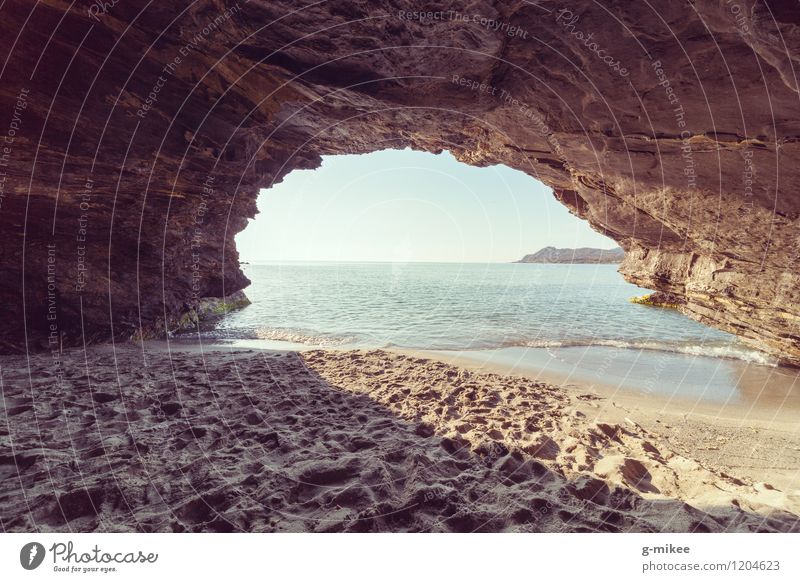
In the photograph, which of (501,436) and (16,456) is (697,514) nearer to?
(501,436)

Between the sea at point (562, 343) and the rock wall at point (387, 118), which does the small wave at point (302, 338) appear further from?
the rock wall at point (387, 118)

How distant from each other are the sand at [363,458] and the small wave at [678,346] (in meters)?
5.99

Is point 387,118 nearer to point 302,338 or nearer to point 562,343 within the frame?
point 302,338

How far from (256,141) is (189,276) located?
22.7 ft

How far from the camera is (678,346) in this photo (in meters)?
13.6

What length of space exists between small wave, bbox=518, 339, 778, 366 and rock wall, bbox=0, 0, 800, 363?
256 centimetres

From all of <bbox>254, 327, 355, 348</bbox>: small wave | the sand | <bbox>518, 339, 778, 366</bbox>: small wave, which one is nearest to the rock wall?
<bbox>518, 339, 778, 366</bbox>: small wave

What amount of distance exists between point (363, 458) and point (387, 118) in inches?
350

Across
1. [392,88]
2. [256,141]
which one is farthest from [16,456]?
[256,141]

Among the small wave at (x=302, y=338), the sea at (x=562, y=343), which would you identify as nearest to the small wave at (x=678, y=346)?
the sea at (x=562, y=343)

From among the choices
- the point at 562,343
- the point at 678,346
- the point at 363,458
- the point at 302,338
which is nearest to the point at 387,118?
the point at 363,458

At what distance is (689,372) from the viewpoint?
1027 cm

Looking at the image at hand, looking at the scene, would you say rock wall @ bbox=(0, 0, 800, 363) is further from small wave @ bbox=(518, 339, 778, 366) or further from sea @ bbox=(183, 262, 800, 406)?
small wave @ bbox=(518, 339, 778, 366)

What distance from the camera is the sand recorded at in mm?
3232
